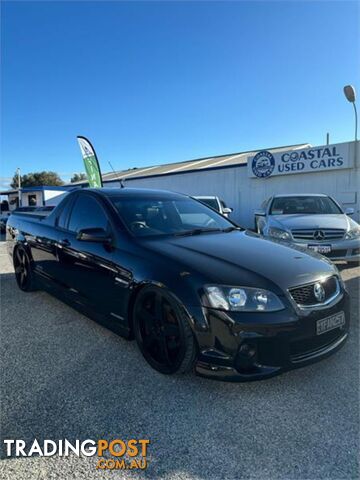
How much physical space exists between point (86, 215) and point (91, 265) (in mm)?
683

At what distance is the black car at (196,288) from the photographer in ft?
7.20

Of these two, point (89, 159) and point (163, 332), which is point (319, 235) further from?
point (89, 159)

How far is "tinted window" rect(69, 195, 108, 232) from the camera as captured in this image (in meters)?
3.36

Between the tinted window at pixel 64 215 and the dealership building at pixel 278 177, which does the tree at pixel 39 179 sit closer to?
the dealership building at pixel 278 177

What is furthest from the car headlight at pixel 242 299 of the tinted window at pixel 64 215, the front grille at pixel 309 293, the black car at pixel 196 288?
the tinted window at pixel 64 215

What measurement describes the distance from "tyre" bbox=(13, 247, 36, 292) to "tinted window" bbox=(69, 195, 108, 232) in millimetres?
1449

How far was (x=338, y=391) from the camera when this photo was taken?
2.39 m

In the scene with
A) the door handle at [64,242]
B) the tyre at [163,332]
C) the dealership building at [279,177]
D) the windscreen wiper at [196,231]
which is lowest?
the tyre at [163,332]

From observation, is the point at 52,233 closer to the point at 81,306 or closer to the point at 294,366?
the point at 81,306

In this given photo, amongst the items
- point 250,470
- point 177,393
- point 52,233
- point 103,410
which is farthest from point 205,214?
point 250,470

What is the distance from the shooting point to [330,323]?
2.46m

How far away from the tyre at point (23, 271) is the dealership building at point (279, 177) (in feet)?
35.0

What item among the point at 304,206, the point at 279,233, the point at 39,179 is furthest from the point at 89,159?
the point at 39,179

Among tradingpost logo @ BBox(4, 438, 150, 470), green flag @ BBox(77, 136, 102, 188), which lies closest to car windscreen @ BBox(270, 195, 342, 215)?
tradingpost logo @ BBox(4, 438, 150, 470)
